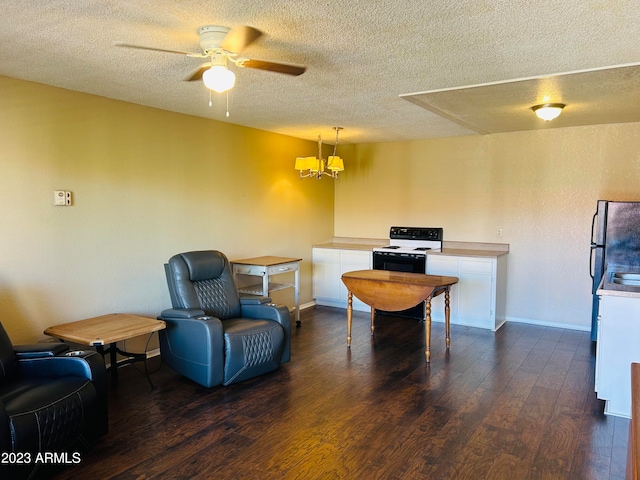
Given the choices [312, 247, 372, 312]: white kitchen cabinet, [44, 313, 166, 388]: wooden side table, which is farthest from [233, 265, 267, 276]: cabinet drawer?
[312, 247, 372, 312]: white kitchen cabinet

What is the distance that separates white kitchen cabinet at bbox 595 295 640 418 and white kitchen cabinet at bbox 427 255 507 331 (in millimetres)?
2120

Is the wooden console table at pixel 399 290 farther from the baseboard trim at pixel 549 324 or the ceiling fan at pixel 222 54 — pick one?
the ceiling fan at pixel 222 54

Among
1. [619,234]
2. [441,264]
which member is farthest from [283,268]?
[619,234]

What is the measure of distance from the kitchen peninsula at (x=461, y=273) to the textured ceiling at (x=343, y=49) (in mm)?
1873

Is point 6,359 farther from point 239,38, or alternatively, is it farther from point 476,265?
point 476,265

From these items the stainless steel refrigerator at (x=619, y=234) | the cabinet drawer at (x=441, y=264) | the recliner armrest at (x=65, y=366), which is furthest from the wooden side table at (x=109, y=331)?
the stainless steel refrigerator at (x=619, y=234)

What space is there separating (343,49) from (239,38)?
63cm

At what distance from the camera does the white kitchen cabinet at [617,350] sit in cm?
307

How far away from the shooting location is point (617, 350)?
10.3 ft

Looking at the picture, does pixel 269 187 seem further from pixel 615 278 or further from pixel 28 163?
pixel 615 278

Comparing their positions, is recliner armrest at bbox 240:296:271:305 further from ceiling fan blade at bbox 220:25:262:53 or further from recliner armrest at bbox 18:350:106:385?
ceiling fan blade at bbox 220:25:262:53

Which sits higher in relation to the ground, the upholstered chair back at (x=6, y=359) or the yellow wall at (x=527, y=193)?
the yellow wall at (x=527, y=193)

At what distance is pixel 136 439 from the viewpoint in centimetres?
280

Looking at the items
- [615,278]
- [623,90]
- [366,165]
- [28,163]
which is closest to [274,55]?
[28,163]
